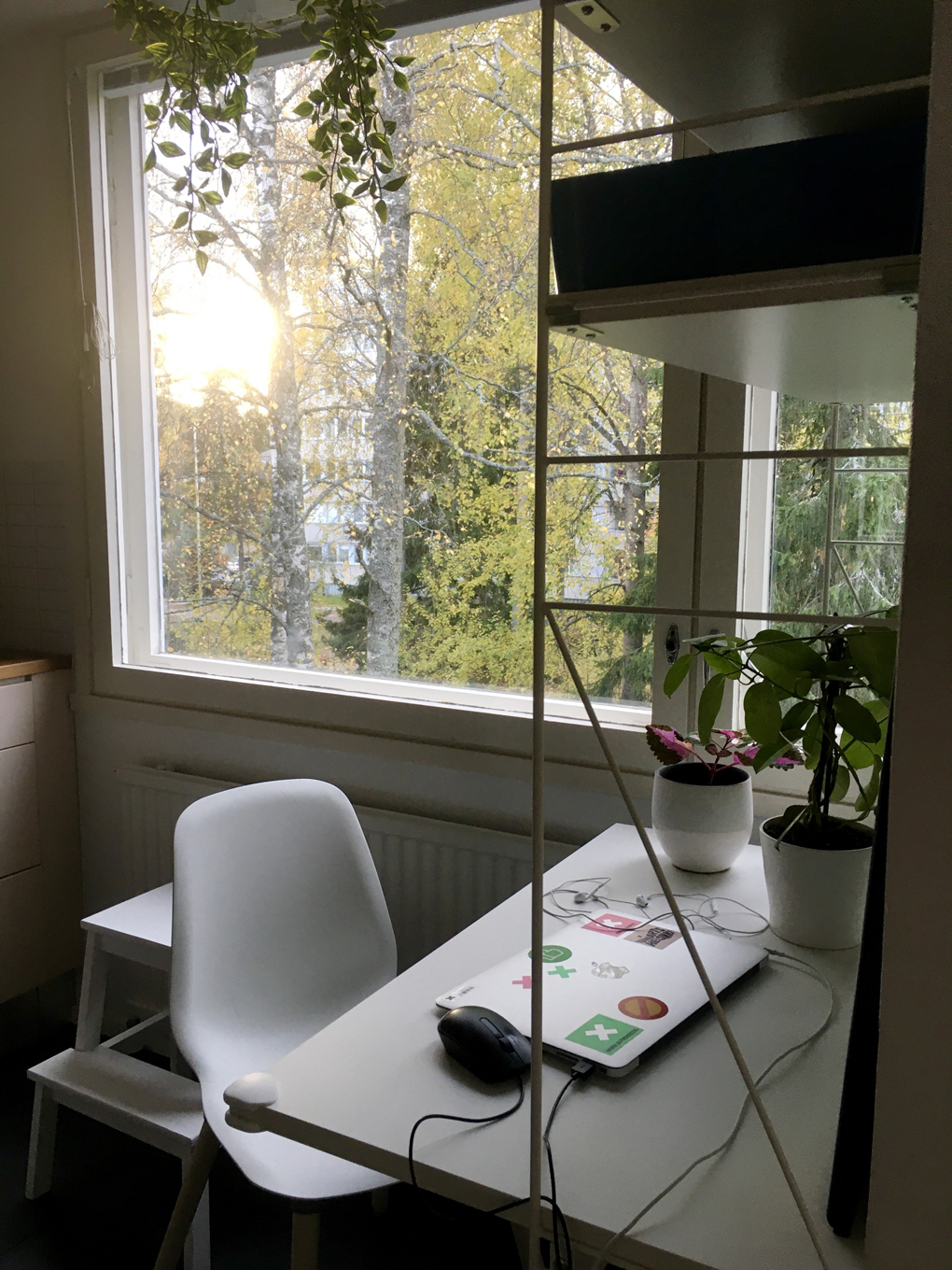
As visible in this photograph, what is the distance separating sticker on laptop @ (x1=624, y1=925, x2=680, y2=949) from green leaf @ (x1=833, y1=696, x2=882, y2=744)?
0.33 meters

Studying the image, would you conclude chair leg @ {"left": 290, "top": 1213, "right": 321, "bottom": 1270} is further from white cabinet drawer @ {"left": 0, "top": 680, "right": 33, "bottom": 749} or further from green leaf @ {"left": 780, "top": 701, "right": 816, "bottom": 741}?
white cabinet drawer @ {"left": 0, "top": 680, "right": 33, "bottom": 749}

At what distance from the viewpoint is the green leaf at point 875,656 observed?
102cm

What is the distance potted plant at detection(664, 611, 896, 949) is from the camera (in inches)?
41.3

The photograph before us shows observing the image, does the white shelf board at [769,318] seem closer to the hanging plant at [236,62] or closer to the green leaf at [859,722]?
the green leaf at [859,722]

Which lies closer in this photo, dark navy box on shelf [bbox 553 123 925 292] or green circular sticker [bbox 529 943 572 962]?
dark navy box on shelf [bbox 553 123 925 292]

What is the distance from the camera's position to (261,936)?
163 cm

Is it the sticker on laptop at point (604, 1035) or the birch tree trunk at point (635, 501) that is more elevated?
the birch tree trunk at point (635, 501)

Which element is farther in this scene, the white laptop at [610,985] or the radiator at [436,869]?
the radiator at [436,869]

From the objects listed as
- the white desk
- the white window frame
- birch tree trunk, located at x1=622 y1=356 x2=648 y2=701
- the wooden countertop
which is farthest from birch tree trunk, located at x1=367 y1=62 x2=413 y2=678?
the white desk

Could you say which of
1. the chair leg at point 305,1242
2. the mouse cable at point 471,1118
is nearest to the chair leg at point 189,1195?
the chair leg at point 305,1242

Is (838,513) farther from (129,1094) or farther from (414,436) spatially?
(129,1094)

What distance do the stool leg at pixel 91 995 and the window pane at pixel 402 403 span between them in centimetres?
72

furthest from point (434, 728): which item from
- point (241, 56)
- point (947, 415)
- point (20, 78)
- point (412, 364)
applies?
point (20, 78)

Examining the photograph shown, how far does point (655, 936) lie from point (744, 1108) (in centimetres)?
33
